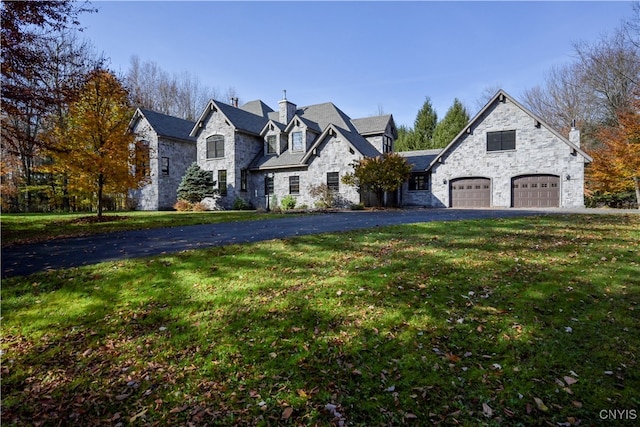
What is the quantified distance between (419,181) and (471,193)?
378 centimetres

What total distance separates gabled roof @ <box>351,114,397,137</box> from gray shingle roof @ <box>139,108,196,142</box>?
49.2 ft

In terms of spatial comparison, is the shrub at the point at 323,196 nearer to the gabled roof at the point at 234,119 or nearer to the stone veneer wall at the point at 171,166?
the gabled roof at the point at 234,119

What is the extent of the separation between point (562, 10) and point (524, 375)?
53.2ft

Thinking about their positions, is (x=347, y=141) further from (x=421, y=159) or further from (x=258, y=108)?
(x=258, y=108)

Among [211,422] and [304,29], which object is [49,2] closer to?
[304,29]

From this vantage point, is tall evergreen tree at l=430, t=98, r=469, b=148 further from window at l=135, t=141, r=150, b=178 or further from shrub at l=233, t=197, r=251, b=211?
window at l=135, t=141, r=150, b=178

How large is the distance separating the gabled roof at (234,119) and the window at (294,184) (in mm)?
5612

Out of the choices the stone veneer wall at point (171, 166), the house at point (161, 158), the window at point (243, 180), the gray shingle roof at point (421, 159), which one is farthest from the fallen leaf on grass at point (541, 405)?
the stone veneer wall at point (171, 166)

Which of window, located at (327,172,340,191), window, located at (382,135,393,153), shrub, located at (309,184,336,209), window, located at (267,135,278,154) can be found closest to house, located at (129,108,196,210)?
window, located at (267,135,278,154)

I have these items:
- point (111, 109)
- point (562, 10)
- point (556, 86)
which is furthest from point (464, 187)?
point (111, 109)

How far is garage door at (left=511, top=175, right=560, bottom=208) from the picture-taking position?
71.1 feet

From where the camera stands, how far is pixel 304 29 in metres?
13.7

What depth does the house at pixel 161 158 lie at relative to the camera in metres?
28.4

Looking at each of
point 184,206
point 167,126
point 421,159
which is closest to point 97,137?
point 184,206
